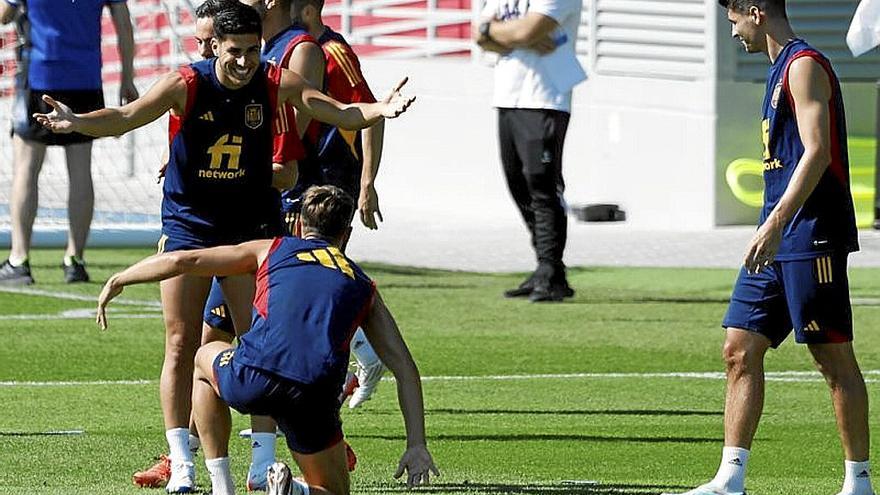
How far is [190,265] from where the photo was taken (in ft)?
23.5

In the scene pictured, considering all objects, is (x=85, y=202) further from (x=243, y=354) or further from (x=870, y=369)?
(x=243, y=354)

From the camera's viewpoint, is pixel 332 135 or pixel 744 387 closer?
pixel 744 387

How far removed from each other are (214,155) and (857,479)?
2.58 metres

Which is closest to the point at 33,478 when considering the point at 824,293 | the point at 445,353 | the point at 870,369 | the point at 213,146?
the point at 213,146

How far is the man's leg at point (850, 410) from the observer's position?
7949mm

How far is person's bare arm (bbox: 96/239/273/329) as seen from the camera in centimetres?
711

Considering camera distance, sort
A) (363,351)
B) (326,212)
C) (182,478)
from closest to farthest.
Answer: (326,212) < (182,478) < (363,351)

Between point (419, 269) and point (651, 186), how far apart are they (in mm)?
4614

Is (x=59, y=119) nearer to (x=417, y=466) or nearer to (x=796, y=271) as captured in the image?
(x=417, y=466)

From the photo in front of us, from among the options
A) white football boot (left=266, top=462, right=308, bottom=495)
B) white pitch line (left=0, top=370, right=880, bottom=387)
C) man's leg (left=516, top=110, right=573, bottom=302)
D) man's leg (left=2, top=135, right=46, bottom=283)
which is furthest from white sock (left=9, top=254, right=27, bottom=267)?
white football boot (left=266, top=462, right=308, bottom=495)

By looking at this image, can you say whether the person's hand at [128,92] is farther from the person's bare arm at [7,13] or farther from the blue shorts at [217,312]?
the blue shorts at [217,312]

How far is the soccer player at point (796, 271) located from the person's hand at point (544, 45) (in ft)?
23.9

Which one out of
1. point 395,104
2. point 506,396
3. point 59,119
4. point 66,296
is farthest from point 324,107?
point 66,296

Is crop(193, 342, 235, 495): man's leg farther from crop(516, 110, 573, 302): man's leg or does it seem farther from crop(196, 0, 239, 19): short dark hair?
crop(516, 110, 573, 302): man's leg
